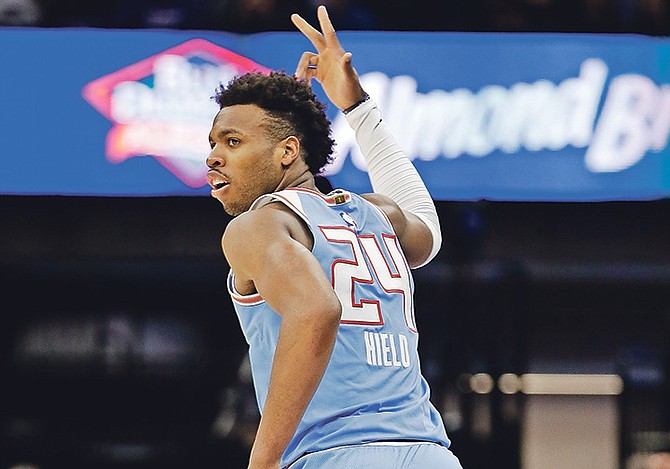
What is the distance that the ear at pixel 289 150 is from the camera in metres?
3.01

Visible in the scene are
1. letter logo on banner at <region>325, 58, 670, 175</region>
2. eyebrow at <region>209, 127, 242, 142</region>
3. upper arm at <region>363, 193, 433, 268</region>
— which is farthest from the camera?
letter logo on banner at <region>325, 58, 670, 175</region>

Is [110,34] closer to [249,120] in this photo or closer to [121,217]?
[121,217]

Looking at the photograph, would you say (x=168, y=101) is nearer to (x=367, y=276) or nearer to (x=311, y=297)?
(x=367, y=276)

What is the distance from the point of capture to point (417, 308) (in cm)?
823

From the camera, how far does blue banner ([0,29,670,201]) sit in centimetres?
736

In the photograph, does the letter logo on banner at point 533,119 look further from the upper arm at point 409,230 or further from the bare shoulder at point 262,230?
the bare shoulder at point 262,230

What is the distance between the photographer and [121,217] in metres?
8.18

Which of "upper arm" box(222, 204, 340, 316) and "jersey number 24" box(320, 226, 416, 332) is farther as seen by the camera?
"jersey number 24" box(320, 226, 416, 332)

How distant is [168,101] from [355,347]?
483 cm

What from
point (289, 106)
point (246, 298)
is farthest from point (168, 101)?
point (246, 298)

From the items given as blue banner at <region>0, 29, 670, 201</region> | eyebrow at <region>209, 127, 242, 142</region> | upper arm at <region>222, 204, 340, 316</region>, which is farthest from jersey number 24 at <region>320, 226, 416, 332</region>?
blue banner at <region>0, 29, 670, 201</region>

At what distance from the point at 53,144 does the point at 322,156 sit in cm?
455

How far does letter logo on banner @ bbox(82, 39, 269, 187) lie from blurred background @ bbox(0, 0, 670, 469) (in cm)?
28

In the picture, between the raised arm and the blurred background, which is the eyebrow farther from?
the blurred background
